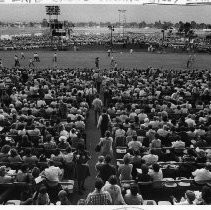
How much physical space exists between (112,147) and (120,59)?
3407cm

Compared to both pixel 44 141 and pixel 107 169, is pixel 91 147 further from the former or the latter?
pixel 107 169

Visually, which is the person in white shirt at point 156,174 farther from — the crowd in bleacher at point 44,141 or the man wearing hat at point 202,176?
the crowd in bleacher at point 44,141

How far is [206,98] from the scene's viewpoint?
22.3m

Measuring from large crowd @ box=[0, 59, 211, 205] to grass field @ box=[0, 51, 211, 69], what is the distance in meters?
20.2

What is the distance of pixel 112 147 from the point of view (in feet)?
46.5

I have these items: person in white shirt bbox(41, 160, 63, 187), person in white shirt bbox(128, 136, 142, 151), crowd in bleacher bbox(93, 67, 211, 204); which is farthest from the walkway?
person in white shirt bbox(128, 136, 142, 151)

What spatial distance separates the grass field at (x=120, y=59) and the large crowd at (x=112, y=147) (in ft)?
66.1

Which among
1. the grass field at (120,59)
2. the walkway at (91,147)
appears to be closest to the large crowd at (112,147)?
the walkway at (91,147)

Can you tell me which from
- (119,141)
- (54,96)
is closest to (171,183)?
(119,141)

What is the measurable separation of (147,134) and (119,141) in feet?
3.21

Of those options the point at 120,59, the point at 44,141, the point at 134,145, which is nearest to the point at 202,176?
the point at 134,145

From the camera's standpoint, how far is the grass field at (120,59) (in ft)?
142

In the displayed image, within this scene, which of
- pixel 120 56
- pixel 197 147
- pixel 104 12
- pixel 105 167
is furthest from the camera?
pixel 104 12

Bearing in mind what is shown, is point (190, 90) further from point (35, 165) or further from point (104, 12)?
point (104, 12)
